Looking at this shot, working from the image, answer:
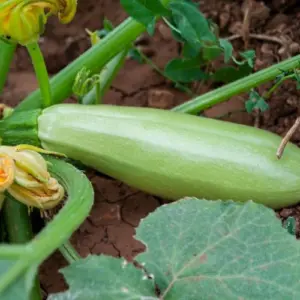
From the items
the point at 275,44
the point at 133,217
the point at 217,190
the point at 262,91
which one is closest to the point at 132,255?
the point at 133,217

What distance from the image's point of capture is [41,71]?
76.8 inches

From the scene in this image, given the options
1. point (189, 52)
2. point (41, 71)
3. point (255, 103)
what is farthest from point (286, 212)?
point (41, 71)

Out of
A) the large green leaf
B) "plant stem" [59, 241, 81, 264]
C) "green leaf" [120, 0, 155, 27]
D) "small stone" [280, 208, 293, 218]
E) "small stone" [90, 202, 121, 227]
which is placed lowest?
"small stone" [90, 202, 121, 227]

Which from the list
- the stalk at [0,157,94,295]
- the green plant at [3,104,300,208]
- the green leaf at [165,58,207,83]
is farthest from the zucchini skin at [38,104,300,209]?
the green leaf at [165,58,207,83]

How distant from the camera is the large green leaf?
1.48 meters

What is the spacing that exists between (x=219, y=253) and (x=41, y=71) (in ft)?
2.29

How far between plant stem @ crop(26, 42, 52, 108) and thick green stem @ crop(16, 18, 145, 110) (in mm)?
75

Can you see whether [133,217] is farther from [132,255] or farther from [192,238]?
[192,238]

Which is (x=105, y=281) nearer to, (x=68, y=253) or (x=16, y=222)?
(x=68, y=253)

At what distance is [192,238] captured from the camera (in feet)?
5.19

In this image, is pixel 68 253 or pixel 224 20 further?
pixel 224 20

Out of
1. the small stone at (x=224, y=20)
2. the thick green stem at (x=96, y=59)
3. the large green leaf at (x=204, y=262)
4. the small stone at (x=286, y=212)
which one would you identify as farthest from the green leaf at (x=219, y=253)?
the small stone at (x=224, y=20)

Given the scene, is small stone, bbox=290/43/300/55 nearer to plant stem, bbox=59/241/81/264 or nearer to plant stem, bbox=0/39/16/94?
plant stem, bbox=0/39/16/94

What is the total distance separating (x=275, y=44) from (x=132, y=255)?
84 centimetres
